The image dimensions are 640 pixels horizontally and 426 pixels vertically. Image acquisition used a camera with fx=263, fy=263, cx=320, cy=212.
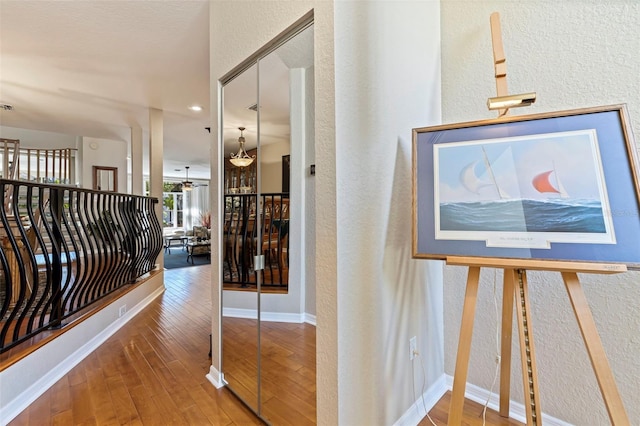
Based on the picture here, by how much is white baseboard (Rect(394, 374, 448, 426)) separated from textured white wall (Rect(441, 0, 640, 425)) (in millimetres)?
193

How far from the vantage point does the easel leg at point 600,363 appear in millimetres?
836

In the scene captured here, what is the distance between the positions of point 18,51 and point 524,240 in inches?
184

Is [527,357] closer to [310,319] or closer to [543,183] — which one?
[543,183]

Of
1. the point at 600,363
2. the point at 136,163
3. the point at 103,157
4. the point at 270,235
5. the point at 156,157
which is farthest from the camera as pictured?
the point at 103,157

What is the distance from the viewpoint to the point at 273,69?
1.52 meters

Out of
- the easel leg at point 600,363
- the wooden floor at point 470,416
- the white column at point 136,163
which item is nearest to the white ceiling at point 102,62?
the white column at point 136,163

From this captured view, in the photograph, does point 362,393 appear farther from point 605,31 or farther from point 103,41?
point 103,41

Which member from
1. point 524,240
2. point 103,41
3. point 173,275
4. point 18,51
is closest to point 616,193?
point 524,240

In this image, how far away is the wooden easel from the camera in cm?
85

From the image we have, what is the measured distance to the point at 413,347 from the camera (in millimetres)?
1469

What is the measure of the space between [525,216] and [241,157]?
1547mm

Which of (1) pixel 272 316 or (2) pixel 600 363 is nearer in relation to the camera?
(2) pixel 600 363

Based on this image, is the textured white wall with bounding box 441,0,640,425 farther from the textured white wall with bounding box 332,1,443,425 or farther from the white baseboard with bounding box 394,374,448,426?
the textured white wall with bounding box 332,1,443,425

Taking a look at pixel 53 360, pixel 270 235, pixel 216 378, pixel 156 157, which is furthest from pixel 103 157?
pixel 270 235
